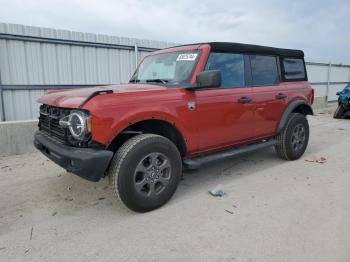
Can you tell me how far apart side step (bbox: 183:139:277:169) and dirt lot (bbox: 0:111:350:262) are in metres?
0.42

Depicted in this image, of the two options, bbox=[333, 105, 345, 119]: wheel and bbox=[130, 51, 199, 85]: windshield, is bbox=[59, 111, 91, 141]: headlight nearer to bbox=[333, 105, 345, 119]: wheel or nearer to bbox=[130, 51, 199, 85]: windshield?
bbox=[130, 51, 199, 85]: windshield

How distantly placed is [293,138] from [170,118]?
2848mm

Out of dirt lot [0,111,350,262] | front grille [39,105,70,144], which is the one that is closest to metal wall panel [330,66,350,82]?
dirt lot [0,111,350,262]

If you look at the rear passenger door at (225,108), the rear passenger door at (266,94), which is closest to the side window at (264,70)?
the rear passenger door at (266,94)

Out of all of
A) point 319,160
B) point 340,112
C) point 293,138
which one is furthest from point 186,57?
point 340,112

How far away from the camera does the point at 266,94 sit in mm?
4652

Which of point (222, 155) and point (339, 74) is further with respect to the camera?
point (339, 74)

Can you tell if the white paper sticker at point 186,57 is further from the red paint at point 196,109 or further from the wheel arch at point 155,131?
the wheel arch at point 155,131

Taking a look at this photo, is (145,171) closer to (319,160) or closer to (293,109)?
(293,109)

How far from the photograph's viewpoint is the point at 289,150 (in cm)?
519

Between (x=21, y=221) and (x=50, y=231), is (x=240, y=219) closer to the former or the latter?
(x=50, y=231)

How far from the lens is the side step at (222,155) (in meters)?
3.72

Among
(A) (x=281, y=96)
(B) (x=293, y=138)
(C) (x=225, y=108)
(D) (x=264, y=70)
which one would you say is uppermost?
(D) (x=264, y=70)

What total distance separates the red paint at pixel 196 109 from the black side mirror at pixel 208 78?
20 centimetres
